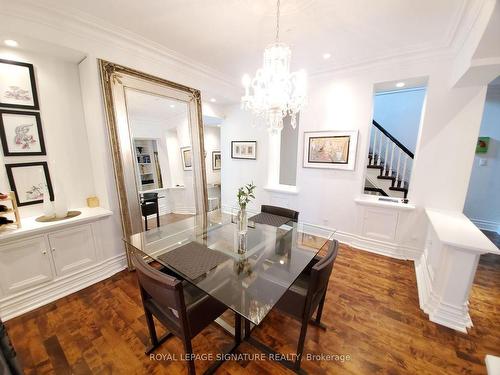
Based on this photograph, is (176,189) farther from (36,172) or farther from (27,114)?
(27,114)

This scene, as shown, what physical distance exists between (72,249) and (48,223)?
1.20ft

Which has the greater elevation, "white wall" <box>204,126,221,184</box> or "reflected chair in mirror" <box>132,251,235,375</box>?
"white wall" <box>204,126,221,184</box>

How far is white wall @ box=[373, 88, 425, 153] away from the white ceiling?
2.06 metres

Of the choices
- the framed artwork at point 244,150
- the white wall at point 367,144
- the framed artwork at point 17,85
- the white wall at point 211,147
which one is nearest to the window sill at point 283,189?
the white wall at point 367,144

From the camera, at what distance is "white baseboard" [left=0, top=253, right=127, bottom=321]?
1.78 meters

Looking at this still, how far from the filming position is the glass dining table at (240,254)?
1.22 m

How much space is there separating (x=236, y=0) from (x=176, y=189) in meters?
2.41

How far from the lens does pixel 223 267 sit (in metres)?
1.48

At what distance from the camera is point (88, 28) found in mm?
1978

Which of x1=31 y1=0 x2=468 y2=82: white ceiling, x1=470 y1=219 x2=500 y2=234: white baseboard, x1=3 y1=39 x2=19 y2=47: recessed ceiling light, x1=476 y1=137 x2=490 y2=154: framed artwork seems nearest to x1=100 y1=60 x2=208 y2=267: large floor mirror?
x1=31 y1=0 x2=468 y2=82: white ceiling

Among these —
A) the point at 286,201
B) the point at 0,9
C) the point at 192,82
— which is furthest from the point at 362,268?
the point at 0,9

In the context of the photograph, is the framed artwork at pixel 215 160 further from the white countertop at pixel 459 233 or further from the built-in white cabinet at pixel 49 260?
the white countertop at pixel 459 233

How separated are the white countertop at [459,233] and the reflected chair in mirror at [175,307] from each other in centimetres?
191

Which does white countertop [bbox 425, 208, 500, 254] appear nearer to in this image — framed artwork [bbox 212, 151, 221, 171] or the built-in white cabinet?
the built-in white cabinet
